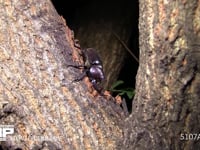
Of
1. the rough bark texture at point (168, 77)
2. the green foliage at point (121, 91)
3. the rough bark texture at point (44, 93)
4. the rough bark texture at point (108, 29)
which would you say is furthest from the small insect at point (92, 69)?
→ the rough bark texture at point (108, 29)

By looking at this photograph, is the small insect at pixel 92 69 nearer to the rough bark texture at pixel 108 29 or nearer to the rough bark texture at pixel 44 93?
the rough bark texture at pixel 44 93

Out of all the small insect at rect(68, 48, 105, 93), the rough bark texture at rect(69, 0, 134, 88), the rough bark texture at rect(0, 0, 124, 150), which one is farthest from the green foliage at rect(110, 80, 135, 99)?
the rough bark texture at rect(0, 0, 124, 150)

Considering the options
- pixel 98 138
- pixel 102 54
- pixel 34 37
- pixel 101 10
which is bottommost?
pixel 98 138

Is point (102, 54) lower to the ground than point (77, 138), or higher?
higher

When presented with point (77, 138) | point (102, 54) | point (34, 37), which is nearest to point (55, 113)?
point (77, 138)

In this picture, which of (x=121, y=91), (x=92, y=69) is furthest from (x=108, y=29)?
(x=92, y=69)

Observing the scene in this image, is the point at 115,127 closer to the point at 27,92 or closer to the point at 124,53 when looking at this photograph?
the point at 27,92

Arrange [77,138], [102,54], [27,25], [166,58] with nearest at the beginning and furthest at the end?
[166,58] < [77,138] < [27,25] < [102,54]
